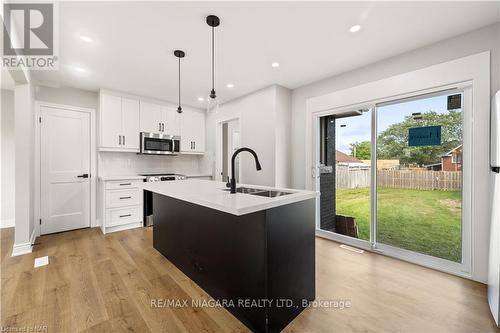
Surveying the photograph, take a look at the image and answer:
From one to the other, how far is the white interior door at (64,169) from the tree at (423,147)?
15.9ft

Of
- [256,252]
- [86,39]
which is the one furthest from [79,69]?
[256,252]

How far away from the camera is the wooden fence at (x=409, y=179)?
2355mm

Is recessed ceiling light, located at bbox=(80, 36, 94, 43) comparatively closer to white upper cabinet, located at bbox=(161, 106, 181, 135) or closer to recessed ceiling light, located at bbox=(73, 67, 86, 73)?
recessed ceiling light, located at bbox=(73, 67, 86, 73)

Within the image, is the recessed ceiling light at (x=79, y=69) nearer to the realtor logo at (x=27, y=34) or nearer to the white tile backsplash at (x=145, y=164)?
Result: the realtor logo at (x=27, y=34)

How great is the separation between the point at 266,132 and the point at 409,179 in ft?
6.93

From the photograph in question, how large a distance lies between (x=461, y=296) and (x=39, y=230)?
551 cm

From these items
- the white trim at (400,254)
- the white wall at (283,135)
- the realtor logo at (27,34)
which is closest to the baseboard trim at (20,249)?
the realtor logo at (27,34)

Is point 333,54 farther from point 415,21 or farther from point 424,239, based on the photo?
point 424,239

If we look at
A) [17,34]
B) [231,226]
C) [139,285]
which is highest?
[17,34]

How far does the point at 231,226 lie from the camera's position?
5.30 feet

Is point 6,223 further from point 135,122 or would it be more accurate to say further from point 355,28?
point 355,28

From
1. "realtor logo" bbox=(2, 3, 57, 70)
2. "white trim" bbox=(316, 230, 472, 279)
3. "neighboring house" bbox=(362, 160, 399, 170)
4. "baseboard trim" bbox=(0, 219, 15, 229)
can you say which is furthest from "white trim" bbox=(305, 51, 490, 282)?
"baseboard trim" bbox=(0, 219, 15, 229)

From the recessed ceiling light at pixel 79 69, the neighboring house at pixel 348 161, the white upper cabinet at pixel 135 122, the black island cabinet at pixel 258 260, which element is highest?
the recessed ceiling light at pixel 79 69

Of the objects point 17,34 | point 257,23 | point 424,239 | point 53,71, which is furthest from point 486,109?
point 53,71
